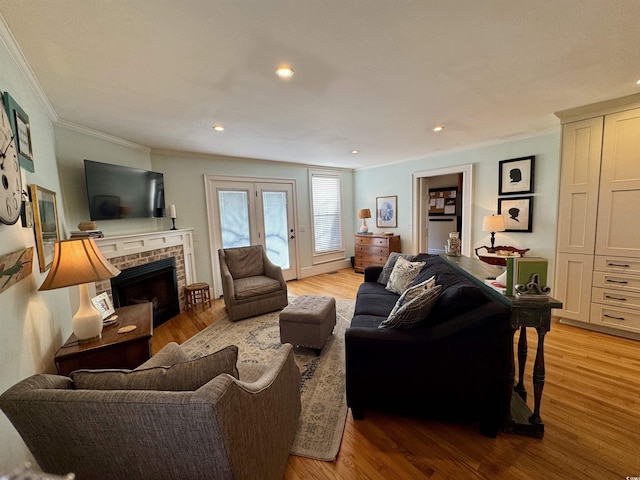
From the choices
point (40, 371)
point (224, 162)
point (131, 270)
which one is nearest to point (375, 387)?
point (40, 371)

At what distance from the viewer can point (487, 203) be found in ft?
13.3

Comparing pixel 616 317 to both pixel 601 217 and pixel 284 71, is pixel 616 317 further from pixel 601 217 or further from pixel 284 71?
pixel 284 71

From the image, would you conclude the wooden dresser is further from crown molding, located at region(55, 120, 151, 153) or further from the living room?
crown molding, located at region(55, 120, 151, 153)

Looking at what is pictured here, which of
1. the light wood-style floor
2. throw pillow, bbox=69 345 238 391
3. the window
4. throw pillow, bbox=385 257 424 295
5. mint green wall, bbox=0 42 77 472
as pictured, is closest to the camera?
throw pillow, bbox=69 345 238 391

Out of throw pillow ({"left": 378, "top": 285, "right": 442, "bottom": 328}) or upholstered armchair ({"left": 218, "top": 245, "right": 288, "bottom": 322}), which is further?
upholstered armchair ({"left": 218, "top": 245, "right": 288, "bottom": 322})

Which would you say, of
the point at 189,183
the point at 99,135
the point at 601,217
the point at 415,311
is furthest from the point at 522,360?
the point at 99,135

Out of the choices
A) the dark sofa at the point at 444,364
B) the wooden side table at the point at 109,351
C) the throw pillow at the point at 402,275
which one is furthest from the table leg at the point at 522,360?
the wooden side table at the point at 109,351

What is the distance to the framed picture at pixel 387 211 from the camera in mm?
5459

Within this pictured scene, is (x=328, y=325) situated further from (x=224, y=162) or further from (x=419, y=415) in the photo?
(x=224, y=162)

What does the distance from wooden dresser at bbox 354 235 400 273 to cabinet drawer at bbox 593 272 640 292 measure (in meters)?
2.90

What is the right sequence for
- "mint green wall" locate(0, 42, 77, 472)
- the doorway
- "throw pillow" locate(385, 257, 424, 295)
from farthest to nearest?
the doorway, "throw pillow" locate(385, 257, 424, 295), "mint green wall" locate(0, 42, 77, 472)

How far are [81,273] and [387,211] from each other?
5013mm

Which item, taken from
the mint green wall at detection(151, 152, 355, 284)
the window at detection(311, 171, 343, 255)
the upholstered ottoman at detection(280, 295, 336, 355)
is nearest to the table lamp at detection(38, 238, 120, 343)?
the upholstered ottoman at detection(280, 295, 336, 355)

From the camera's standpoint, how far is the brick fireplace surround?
284 cm
